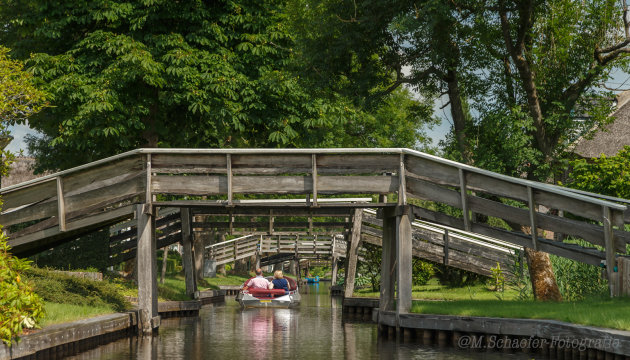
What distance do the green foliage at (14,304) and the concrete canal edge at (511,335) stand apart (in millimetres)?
7675

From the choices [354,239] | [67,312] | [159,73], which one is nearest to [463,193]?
[67,312]

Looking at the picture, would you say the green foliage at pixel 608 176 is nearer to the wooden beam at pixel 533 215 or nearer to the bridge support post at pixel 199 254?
the wooden beam at pixel 533 215

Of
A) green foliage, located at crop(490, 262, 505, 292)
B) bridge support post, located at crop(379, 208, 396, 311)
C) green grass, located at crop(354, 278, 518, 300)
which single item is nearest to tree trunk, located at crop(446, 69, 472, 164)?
bridge support post, located at crop(379, 208, 396, 311)

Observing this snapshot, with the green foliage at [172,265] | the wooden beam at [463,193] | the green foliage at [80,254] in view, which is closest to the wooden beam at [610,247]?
the wooden beam at [463,193]

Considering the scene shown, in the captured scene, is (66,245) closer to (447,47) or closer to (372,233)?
(372,233)

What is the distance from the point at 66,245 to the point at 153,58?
6.65m

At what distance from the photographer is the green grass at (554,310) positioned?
1199 cm

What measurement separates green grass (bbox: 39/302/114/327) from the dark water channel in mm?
766

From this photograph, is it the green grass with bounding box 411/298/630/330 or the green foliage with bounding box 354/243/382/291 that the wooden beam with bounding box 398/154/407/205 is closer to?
the green grass with bounding box 411/298/630/330

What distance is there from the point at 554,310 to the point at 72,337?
28.5 feet

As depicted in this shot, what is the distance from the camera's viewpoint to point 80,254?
997 inches

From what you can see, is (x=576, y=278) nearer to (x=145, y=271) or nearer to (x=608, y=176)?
(x=608, y=176)

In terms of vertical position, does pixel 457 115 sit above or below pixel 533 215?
above

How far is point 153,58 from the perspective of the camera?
23547 mm
